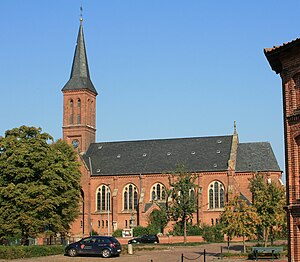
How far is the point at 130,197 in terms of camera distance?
3236 inches

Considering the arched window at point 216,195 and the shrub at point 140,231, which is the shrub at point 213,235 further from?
the arched window at point 216,195

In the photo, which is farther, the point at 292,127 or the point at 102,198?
the point at 102,198

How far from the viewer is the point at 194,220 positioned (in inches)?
3022

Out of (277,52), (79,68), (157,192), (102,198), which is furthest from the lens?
(79,68)

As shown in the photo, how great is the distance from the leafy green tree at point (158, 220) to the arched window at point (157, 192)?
4.81 metres

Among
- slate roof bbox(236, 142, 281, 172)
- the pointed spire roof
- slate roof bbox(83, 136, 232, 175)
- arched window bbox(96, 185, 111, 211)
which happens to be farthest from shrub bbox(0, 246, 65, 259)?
the pointed spire roof

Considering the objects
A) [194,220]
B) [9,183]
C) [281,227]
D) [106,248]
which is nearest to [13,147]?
[9,183]

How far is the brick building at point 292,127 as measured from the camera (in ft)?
76.9

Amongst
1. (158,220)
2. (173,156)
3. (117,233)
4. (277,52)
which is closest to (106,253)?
(277,52)

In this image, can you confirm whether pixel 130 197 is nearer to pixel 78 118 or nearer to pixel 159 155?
pixel 159 155

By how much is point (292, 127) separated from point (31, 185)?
34.3 metres

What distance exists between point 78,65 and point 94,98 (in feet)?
19.0

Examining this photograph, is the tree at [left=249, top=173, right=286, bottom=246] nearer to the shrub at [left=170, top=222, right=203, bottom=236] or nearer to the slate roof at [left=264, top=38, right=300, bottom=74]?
the slate roof at [left=264, top=38, right=300, bottom=74]

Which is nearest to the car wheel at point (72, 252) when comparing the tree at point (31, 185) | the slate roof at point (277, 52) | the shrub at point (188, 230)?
the tree at point (31, 185)
